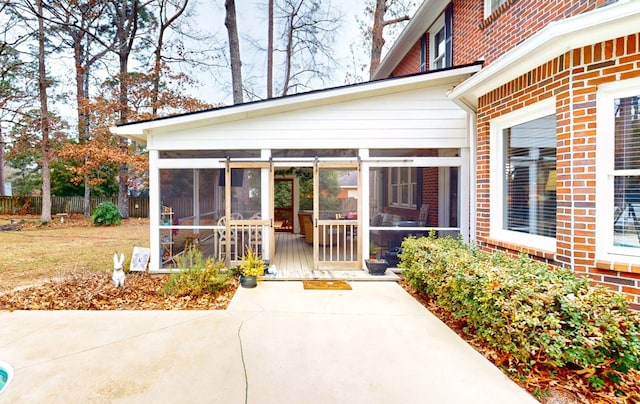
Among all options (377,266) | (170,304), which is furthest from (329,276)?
(170,304)

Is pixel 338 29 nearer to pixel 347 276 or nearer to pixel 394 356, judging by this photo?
pixel 347 276

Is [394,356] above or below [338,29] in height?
below

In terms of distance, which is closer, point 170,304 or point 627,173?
point 627,173

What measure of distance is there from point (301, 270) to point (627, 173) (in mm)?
4941

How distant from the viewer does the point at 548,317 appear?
269 cm

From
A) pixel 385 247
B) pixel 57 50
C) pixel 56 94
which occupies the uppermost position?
pixel 57 50

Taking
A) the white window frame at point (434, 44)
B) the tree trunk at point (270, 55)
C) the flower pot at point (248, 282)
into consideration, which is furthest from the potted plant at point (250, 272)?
the tree trunk at point (270, 55)

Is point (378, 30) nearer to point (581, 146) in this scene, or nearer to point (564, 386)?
point (581, 146)

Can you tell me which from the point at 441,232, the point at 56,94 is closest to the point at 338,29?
the point at 441,232

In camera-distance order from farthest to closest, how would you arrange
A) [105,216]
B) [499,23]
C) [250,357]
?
[105,216] < [499,23] < [250,357]

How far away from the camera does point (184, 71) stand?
17.7m

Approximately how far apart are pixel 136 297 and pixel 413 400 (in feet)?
14.5

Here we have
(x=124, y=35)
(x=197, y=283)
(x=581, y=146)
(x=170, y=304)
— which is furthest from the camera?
(x=124, y=35)

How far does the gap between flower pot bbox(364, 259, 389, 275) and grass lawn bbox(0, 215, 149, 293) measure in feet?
16.1
